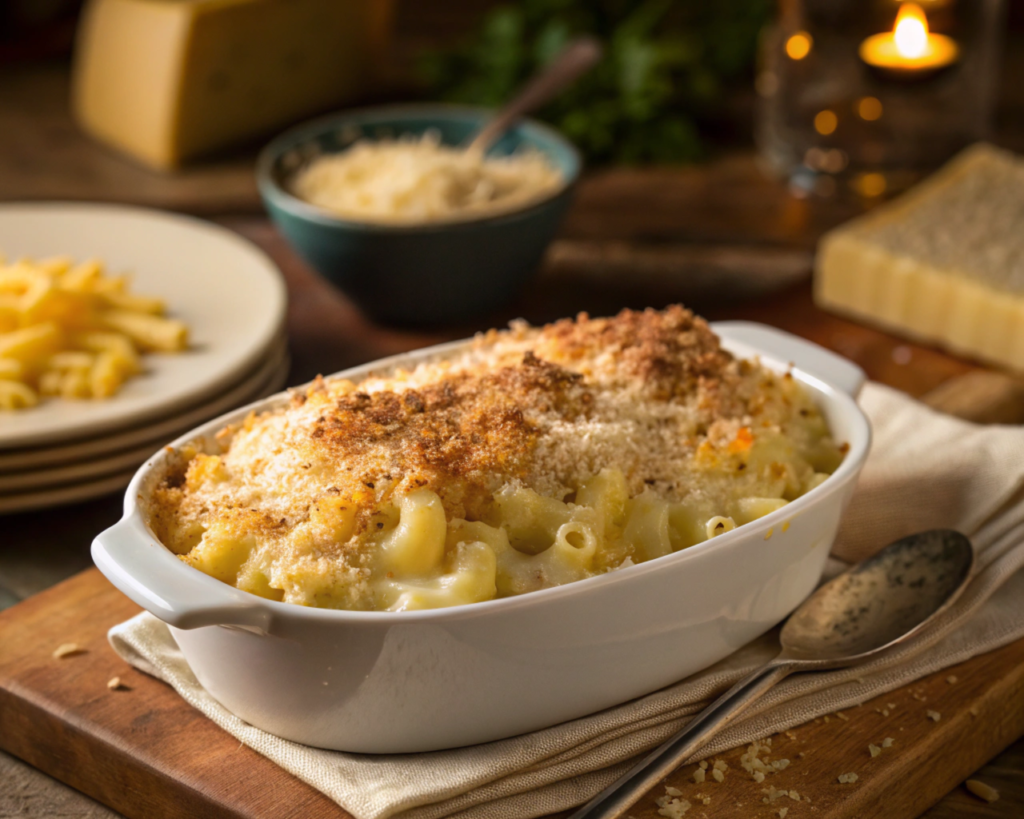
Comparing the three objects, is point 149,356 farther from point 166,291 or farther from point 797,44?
point 797,44

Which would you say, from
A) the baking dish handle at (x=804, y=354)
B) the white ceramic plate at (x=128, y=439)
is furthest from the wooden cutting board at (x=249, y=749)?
the baking dish handle at (x=804, y=354)

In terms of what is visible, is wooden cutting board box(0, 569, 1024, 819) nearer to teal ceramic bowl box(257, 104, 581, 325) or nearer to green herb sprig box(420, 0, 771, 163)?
teal ceramic bowl box(257, 104, 581, 325)

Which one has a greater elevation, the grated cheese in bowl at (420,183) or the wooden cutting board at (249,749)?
the grated cheese in bowl at (420,183)

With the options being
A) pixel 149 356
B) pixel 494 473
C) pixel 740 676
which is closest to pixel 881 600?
pixel 740 676

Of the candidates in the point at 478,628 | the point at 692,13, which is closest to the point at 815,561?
the point at 478,628

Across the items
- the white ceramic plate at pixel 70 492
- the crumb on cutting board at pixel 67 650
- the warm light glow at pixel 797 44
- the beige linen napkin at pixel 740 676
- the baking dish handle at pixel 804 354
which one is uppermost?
the warm light glow at pixel 797 44

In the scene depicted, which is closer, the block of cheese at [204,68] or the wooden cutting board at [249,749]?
the wooden cutting board at [249,749]

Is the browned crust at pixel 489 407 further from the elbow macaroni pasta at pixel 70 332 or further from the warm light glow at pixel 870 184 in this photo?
the warm light glow at pixel 870 184

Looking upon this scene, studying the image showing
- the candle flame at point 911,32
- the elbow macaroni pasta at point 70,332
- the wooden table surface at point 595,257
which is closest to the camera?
the elbow macaroni pasta at point 70,332
